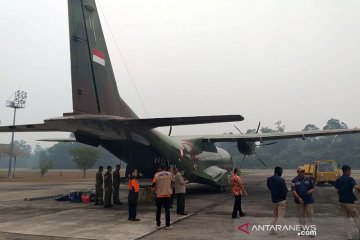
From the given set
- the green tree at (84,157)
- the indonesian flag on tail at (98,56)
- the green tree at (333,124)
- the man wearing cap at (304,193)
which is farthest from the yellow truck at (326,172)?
the green tree at (333,124)

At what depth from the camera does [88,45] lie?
1286 centimetres

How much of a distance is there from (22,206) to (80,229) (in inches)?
260

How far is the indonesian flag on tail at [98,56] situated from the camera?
1307 centimetres

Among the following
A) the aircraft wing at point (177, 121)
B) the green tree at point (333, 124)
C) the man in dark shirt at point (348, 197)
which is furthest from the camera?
the green tree at point (333, 124)

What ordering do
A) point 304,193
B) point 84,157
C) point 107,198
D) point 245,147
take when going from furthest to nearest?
point 84,157, point 245,147, point 107,198, point 304,193

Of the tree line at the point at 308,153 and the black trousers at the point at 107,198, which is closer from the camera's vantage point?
the black trousers at the point at 107,198

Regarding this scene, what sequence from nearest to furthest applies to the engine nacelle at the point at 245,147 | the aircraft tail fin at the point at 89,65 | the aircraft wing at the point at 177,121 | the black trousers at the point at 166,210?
1. the black trousers at the point at 166,210
2. the aircraft wing at the point at 177,121
3. the aircraft tail fin at the point at 89,65
4. the engine nacelle at the point at 245,147

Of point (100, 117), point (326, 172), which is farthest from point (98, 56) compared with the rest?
point (326, 172)

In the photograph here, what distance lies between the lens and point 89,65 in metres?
12.8

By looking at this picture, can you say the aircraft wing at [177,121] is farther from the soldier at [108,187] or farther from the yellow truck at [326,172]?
the yellow truck at [326,172]

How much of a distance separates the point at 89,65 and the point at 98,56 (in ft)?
2.34

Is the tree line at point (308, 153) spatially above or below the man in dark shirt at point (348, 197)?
above

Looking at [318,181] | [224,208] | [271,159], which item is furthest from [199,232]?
[271,159]

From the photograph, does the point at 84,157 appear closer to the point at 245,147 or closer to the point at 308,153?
the point at 245,147
